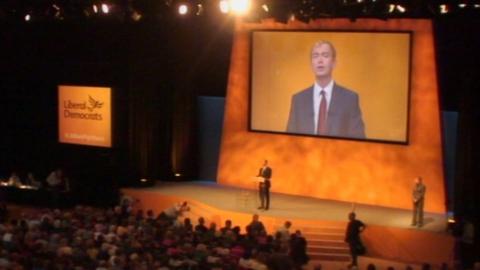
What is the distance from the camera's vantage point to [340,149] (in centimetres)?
1953

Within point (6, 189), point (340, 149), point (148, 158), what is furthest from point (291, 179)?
point (6, 189)

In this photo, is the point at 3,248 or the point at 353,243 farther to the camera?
the point at 353,243

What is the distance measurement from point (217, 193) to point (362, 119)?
373cm

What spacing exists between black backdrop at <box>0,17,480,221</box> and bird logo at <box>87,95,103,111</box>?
1.36 ft

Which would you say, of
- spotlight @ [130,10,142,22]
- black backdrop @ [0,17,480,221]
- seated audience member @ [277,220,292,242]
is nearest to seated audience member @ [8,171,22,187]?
black backdrop @ [0,17,480,221]

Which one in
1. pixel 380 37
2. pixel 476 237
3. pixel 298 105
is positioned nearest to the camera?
pixel 476 237

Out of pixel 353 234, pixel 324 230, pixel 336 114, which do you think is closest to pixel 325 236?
pixel 324 230

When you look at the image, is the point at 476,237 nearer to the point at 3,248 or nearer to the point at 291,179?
the point at 291,179

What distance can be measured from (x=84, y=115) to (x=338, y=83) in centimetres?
646

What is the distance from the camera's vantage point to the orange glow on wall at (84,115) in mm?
21609

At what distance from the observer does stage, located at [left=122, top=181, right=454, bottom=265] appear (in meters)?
16.5

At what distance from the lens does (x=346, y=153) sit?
19469 millimetres

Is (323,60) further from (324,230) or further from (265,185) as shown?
(324,230)

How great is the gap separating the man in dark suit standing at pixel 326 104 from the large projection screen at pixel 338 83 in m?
0.02
